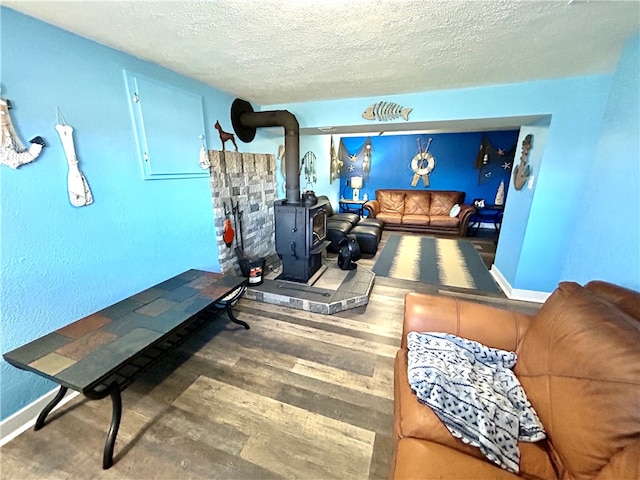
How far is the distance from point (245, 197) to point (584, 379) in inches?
119

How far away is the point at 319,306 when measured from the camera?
252 centimetres

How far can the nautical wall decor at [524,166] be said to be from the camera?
279 cm

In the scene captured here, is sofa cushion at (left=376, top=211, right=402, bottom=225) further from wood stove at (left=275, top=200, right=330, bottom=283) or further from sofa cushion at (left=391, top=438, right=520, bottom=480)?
sofa cushion at (left=391, top=438, right=520, bottom=480)

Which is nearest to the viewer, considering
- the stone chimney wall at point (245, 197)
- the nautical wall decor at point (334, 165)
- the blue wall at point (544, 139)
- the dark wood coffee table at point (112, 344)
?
the dark wood coffee table at point (112, 344)

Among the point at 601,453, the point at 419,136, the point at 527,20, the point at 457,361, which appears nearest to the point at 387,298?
the point at 457,361

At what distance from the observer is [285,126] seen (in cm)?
276

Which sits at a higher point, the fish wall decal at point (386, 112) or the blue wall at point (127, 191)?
the fish wall decal at point (386, 112)

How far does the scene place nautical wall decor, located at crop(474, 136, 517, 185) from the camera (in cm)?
557

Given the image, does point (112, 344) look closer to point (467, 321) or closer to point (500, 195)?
point (467, 321)

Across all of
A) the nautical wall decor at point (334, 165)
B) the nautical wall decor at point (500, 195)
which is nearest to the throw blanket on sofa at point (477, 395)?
the nautical wall decor at point (334, 165)

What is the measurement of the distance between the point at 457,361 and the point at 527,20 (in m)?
1.81

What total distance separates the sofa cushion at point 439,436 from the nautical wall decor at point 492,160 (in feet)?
19.9

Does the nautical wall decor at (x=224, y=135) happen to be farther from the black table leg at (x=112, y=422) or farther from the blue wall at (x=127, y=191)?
the black table leg at (x=112, y=422)

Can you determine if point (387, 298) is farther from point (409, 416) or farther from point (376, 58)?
point (376, 58)
